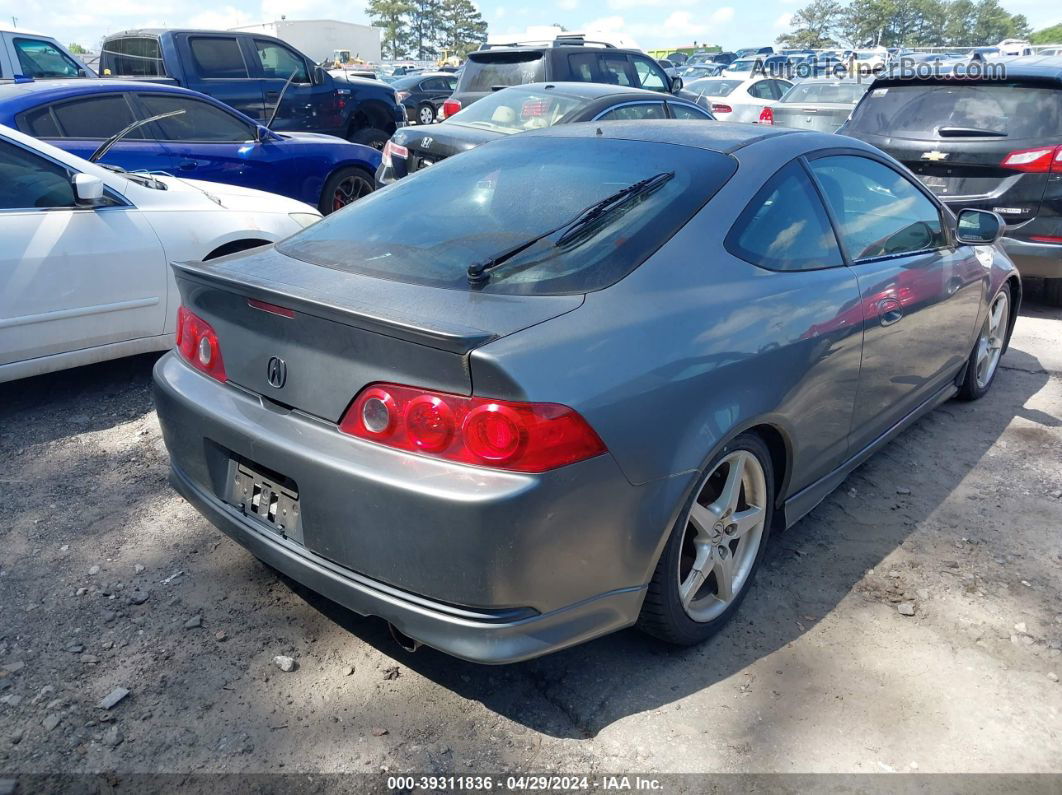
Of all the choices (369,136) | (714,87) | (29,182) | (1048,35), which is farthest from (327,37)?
(1048,35)

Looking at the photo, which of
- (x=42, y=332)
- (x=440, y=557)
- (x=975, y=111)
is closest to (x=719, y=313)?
(x=440, y=557)

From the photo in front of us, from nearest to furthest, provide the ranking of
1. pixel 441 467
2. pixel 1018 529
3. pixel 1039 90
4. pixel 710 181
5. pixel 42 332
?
1. pixel 441 467
2. pixel 710 181
3. pixel 1018 529
4. pixel 42 332
5. pixel 1039 90

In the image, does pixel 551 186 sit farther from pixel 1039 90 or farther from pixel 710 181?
pixel 1039 90

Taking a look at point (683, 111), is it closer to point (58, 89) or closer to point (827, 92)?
point (58, 89)

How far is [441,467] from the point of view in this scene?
206 cm

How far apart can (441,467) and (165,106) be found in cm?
590

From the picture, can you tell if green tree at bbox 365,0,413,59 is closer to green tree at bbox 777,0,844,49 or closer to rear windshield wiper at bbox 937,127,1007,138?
green tree at bbox 777,0,844,49

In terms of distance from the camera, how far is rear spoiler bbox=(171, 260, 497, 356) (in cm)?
203

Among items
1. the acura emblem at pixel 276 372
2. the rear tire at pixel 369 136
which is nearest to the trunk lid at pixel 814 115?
the rear tire at pixel 369 136

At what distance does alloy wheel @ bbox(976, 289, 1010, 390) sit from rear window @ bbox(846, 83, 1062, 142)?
5.97 ft

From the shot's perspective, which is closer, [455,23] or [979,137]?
[979,137]

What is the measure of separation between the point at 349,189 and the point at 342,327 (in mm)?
6132

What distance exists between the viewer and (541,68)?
396 inches

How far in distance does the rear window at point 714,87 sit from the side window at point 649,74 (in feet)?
22.2
